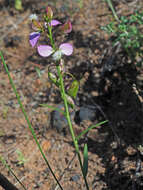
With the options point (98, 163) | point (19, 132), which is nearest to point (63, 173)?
point (98, 163)

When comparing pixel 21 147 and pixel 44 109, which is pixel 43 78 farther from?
pixel 21 147

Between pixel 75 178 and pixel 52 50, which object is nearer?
pixel 52 50

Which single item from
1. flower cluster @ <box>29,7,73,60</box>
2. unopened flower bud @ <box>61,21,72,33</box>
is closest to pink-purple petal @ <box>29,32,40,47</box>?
flower cluster @ <box>29,7,73,60</box>

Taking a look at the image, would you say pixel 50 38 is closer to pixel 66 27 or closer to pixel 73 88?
pixel 66 27

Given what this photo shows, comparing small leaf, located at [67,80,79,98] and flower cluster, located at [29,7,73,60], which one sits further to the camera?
small leaf, located at [67,80,79,98]

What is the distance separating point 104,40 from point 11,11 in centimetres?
160

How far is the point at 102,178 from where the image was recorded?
1623 millimetres

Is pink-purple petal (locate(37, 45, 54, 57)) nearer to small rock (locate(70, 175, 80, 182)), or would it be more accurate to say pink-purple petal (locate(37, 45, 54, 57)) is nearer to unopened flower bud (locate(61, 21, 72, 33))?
unopened flower bud (locate(61, 21, 72, 33))

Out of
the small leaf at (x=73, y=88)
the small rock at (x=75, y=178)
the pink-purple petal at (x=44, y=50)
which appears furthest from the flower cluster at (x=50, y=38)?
the small rock at (x=75, y=178)

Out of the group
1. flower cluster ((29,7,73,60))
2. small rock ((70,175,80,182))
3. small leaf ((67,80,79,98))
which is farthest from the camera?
small rock ((70,175,80,182))

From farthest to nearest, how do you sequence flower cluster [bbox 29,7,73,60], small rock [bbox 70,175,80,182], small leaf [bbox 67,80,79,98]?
small rock [bbox 70,175,80,182] < small leaf [bbox 67,80,79,98] < flower cluster [bbox 29,7,73,60]

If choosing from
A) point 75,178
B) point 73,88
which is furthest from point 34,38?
point 75,178

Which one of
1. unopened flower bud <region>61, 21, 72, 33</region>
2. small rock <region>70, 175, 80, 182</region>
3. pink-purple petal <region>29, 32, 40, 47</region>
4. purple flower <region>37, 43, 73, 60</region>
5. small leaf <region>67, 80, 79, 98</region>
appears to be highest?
unopened flower bud <region>61, 21, 72, 33</region>

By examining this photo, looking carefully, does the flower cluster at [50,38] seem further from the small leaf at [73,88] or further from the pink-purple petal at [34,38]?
the small leaf at [73,88]
